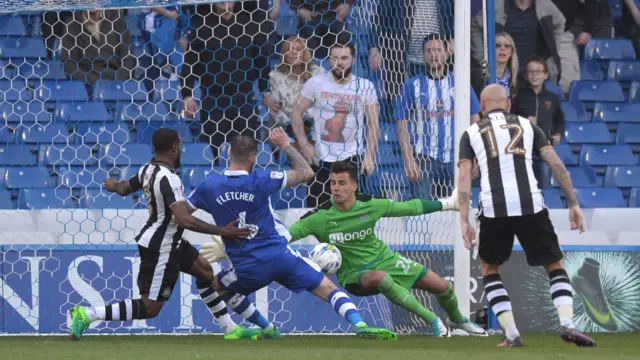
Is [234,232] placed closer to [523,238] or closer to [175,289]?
[523,238]

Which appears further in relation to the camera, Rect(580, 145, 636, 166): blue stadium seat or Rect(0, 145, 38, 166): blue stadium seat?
Rect(580, 145, 636, 166): blue stadium seat

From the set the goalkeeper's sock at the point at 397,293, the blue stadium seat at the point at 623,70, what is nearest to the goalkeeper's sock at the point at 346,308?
the goalkeeper's sock at the point at 397,293

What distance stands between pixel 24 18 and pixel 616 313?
5.91 metres

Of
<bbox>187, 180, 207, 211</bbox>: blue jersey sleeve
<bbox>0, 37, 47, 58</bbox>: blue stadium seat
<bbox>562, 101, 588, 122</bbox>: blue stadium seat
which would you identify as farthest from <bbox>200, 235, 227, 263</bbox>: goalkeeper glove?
<bbox>562, 101, 588, 122</bbox>: blue stadium seat

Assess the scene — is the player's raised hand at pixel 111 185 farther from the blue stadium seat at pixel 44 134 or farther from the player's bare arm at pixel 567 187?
the blue stadium seat at pixel 44 134

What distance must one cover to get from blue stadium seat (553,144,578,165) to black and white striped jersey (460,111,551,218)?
196 inches

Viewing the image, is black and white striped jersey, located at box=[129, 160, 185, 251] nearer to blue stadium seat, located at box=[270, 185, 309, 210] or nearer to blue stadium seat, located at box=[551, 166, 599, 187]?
blue stadium seat, located at box=[270, 185, 309, 210]

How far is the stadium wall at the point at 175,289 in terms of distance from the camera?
874cm

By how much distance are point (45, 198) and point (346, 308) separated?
3.98 meters

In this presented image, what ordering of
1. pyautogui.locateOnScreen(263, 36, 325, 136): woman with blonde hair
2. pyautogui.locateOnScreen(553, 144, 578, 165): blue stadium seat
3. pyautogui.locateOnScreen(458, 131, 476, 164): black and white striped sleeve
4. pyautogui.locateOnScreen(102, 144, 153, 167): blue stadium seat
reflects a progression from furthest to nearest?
1. pyautogui.locateOnScreen(553, 144, 578, 165): blue stadium seat
2. pyautogui.locateOnScreen(102, 144, 153, 167): blue stadium seat
3. pyautogui.locateOnScreen(263, 36, 325, 136): woman with blonde hair
4. pyautogui.locateOnScreen(458, 131, 476, 164): black and white striped sleeve

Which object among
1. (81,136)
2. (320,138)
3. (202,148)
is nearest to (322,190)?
(320,138)

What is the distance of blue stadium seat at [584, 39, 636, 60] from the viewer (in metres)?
12.4

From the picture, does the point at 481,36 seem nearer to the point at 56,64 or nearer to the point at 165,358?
the point at 56,64

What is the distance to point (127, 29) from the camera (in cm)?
1082
